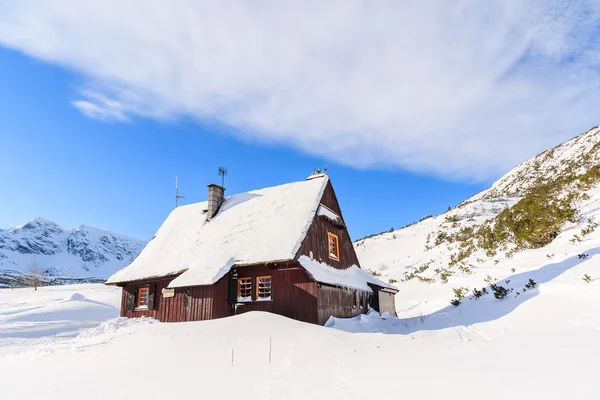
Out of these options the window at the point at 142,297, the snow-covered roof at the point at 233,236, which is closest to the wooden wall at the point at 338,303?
the snow-covered roof at the point at 233,236

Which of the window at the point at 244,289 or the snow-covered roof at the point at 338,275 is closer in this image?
the snow-covered roof at the point at 338,275

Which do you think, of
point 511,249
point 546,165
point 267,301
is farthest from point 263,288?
point 546,165

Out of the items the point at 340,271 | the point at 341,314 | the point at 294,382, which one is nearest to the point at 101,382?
the point at 294,382

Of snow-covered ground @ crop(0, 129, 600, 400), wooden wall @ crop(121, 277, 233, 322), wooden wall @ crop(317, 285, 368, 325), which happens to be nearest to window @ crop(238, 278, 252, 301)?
wooden wall @ crop(121, 277, 233, 322)

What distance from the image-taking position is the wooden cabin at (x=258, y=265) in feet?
53.5

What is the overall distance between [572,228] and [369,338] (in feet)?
39.6

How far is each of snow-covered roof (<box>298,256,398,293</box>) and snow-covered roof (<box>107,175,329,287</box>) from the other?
3.55ft

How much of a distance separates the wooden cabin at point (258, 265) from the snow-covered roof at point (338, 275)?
7 cm

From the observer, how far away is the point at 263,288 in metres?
17.0

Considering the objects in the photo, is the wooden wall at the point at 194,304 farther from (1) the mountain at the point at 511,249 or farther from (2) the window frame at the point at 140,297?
(1) the mountain at the point at 511,249

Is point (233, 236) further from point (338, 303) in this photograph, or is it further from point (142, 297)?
point (142, 297)

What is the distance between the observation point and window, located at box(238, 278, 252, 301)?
17.2m

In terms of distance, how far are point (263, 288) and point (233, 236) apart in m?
3.52

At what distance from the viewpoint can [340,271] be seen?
19547 millimetres
